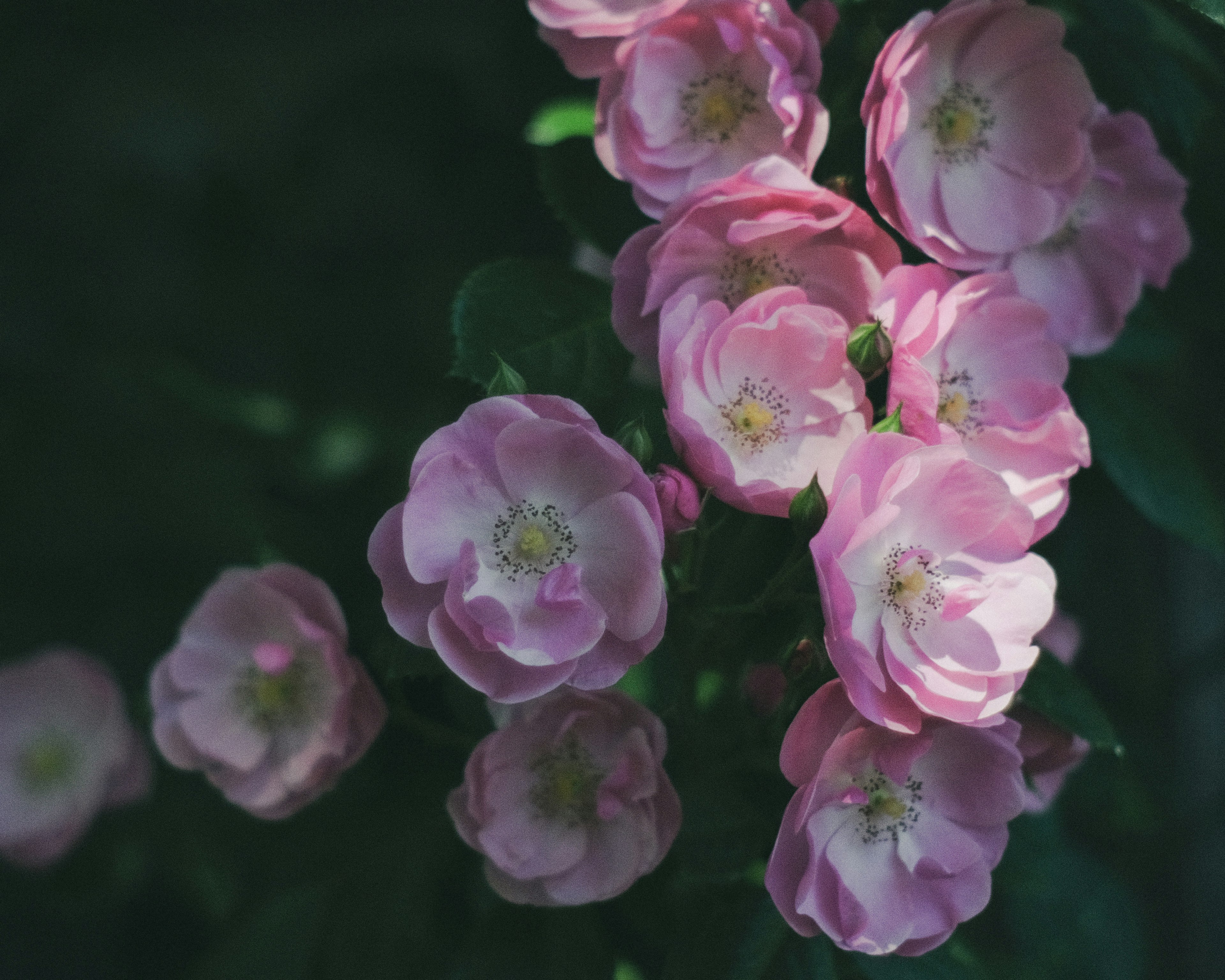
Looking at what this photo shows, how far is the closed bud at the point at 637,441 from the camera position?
24.0 inches

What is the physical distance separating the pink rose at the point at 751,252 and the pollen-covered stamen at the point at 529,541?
13cm

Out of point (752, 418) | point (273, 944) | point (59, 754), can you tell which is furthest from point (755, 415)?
Answer: point (59, 754)

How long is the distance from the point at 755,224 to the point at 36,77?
1.25 m

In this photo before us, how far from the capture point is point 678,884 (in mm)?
743

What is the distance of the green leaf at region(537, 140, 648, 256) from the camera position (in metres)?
0.83

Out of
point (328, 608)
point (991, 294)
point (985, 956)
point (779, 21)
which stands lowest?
point (985, 956)

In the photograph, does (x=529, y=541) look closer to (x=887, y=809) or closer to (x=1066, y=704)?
(x=887, y=809)

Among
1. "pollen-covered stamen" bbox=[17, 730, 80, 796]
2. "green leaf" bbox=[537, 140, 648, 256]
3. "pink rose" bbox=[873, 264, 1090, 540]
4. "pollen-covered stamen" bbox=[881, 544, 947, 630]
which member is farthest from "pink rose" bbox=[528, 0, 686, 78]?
"pollen-covered stamen" bbox=[17, 730, 80, 796]

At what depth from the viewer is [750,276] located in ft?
2.29

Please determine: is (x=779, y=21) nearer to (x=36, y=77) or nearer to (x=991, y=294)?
(x=991, y=294)

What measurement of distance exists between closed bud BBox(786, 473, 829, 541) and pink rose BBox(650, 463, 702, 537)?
5 centimetres

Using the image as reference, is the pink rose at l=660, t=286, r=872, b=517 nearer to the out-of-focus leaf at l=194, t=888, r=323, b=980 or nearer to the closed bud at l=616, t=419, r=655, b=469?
the closed bud at l=616, t=419, r=655, b=469

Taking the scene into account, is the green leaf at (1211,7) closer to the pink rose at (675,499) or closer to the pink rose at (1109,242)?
the pink rose at (1109,242)

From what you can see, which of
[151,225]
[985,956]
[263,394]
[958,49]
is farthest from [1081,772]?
[151,225]
